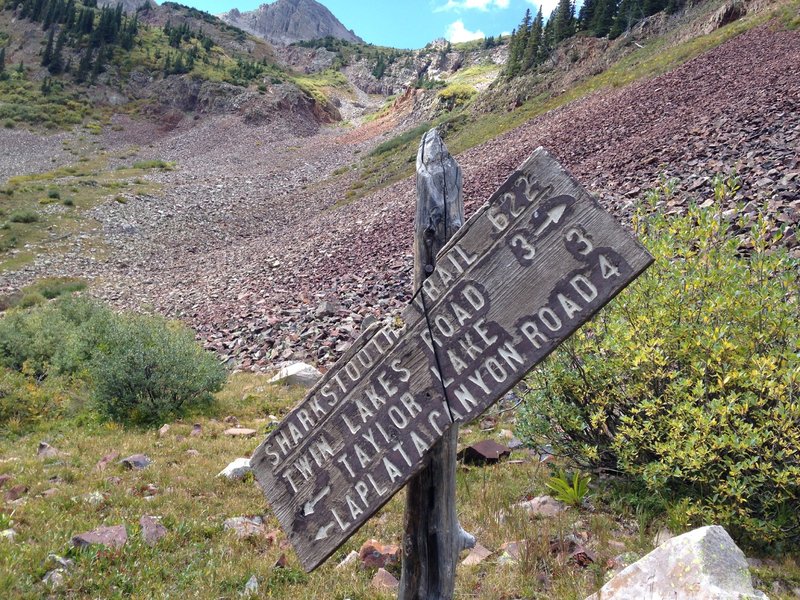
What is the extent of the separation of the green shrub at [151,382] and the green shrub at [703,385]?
5410 millimetres

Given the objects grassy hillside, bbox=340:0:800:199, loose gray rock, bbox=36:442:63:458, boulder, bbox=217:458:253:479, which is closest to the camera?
boulder, bbox=217:458:253:479

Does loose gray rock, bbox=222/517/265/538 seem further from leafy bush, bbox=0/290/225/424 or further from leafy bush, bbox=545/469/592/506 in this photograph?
leafy bush, bbox=0/290/225/424

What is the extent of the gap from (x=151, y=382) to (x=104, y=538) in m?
3.77

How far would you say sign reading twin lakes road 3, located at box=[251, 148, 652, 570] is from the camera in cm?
173

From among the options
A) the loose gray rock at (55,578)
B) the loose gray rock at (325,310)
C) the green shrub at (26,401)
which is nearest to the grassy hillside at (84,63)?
the green shrub at (26,401)

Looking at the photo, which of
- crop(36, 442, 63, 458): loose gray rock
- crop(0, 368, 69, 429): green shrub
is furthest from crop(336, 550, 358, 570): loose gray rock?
crop(0, 368, 69, 429): green shrub

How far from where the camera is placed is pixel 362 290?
11305 millimetres

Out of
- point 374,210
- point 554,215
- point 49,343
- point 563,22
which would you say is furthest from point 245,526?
point 563,22

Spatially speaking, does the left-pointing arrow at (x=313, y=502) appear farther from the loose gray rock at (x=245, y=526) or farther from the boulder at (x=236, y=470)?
the boulder at (x=236, y=470)

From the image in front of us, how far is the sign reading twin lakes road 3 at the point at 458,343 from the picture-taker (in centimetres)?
173

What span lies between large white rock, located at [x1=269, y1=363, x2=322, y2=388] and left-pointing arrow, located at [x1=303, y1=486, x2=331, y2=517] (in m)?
6.03

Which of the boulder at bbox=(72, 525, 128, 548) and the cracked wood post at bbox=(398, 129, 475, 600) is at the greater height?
the cracked wood post at bbox=(398, 129, 475, 600)

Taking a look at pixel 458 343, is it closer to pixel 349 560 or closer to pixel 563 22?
pixel 349 560

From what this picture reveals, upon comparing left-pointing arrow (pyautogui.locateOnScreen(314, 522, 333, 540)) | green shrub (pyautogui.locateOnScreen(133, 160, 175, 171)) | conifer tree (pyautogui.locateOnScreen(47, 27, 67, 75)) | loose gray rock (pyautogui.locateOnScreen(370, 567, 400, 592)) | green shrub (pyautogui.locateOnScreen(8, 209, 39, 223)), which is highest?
conifer tree (pyautogui.locateOnScreen(47, 27, 67, 75))
